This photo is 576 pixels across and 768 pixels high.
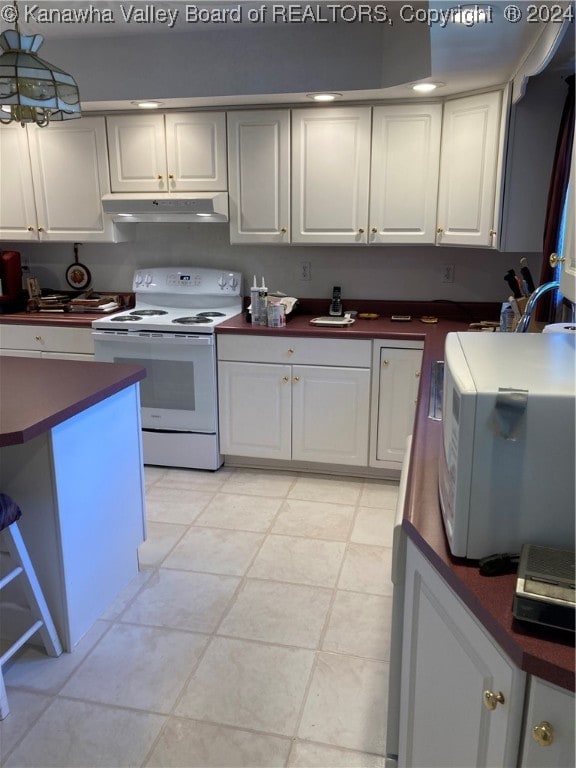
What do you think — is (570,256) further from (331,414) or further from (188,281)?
(188,281)

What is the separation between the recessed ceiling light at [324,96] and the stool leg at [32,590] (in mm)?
2640

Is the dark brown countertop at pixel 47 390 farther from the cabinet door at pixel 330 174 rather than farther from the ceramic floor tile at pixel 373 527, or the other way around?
the cabinet door at pixel 330 174

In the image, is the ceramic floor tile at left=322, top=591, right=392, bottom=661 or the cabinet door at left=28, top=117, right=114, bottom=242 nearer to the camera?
the ceramic floor tile at left=322, top=591, right=392, bottom=661

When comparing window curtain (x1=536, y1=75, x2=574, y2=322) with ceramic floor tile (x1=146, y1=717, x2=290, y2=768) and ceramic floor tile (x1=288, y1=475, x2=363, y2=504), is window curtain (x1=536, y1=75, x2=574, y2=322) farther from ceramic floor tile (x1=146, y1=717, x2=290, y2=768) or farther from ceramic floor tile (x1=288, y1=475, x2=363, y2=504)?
ceramic floor tile (x1=146, y1=717, x2=290, y2=768)

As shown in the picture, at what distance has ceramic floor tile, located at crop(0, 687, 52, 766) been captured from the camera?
1792 millimetres

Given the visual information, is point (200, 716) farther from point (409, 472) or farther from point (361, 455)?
point (361, 455)

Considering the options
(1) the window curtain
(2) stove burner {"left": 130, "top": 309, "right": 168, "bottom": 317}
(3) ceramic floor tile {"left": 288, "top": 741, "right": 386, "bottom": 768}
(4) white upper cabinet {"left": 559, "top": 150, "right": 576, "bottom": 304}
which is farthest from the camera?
(2) stove burner {"left": 130, "top": 309, "right": 168, "bottom": 317}

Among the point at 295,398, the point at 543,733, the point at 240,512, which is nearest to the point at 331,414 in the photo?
the point at 295,398

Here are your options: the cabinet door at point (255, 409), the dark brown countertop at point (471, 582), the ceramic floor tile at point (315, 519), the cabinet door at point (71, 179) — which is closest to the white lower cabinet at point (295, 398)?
the cabinet door at point (255, 409)

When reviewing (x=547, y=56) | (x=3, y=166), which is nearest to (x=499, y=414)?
(x=547, y=56)

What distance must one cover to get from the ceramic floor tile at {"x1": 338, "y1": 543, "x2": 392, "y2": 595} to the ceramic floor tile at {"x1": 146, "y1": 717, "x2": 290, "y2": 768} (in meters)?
0.86

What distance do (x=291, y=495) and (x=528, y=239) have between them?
1.89 metres

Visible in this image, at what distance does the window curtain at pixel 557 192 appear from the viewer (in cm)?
269

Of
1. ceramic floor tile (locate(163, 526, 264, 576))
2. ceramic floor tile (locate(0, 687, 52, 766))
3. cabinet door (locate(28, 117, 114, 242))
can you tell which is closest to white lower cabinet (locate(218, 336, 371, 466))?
ceramic floor tile (locate(163, 526, 264, 576))
